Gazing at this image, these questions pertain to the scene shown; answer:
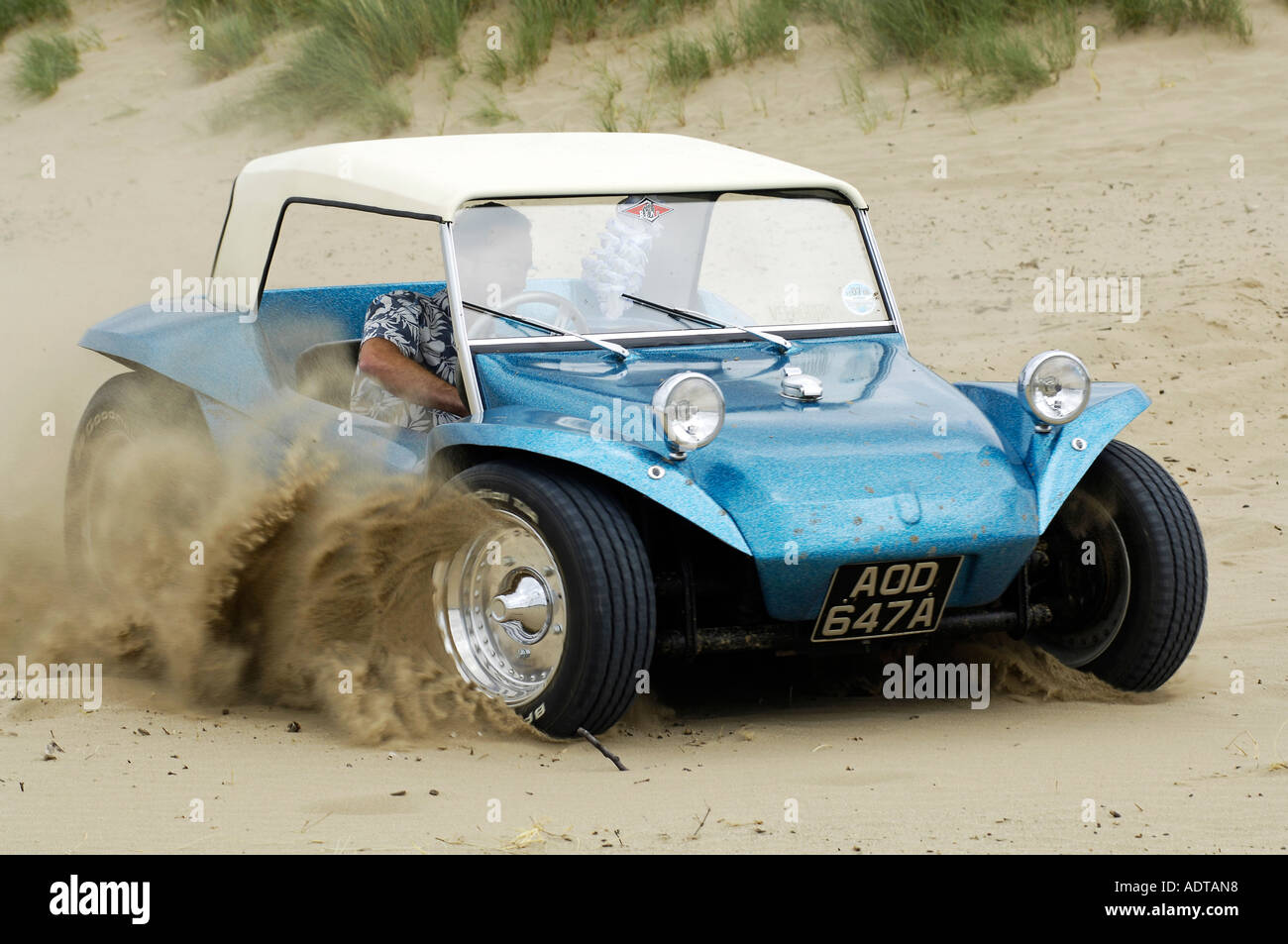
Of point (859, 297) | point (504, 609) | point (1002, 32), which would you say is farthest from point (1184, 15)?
point (504, 609)

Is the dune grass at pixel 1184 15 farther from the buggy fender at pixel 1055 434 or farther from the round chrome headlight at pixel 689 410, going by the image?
the round chrome headlight at pixel 689 410

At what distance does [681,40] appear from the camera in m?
15.3

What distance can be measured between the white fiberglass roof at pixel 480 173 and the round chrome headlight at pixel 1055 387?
3.20ft

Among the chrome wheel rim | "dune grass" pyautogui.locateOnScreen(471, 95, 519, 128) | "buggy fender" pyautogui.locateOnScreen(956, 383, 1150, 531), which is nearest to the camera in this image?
the chrome wheel rim

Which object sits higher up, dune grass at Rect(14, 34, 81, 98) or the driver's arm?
dune grass at Rect(14, 34, 81, 98)

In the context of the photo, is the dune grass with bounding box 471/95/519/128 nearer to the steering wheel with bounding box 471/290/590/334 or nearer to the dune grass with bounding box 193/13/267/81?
the dune grass with bounding box 193/13/267/81

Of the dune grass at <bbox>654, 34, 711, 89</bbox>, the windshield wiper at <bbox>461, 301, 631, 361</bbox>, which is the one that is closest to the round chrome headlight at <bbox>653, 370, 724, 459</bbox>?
the windshield wiper at <bbox>461, 301, 631, 361</bbox>

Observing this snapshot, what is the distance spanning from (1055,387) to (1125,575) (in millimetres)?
560

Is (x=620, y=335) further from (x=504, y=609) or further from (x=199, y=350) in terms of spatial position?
(x=199, y=350)

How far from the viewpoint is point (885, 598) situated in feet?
14.4

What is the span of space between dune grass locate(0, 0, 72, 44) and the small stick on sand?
17.5 metres

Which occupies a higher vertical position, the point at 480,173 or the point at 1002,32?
the point at 1002,32

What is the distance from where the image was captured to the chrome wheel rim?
14.6 feet

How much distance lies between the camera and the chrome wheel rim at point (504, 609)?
14.6 ft
